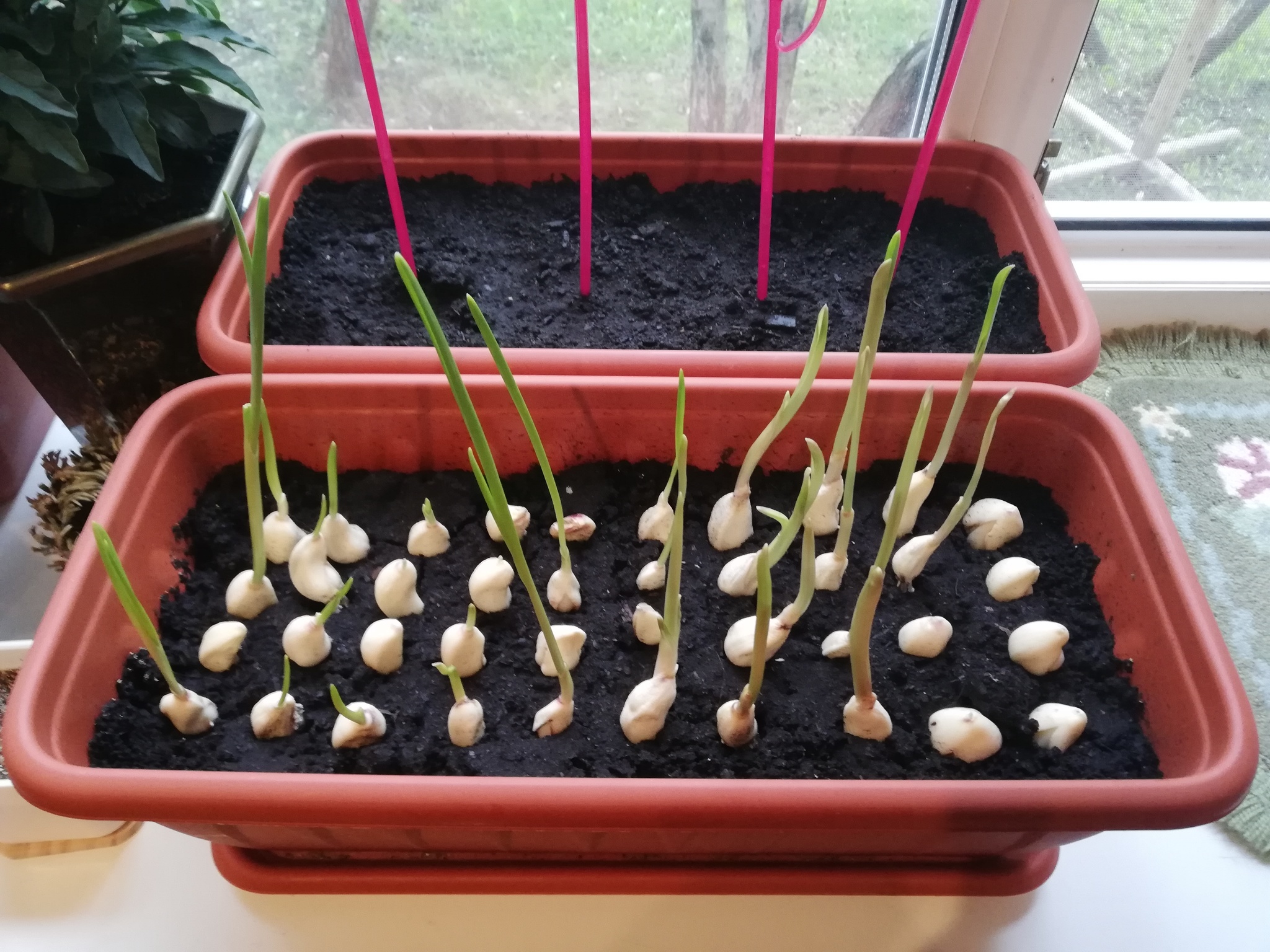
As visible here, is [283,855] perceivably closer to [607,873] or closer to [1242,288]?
[607,873]

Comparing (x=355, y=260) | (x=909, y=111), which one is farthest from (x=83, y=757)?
(x=909, y=111)

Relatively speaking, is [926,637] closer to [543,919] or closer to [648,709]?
[648,709]

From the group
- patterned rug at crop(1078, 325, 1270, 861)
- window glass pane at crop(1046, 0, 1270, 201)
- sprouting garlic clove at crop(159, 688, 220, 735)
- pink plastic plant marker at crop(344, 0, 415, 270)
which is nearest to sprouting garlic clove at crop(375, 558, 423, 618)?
sprouting garlic clove at crop(159, 688, 220, 735)

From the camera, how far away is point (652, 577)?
1.94ft

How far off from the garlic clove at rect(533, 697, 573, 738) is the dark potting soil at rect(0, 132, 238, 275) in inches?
17.8

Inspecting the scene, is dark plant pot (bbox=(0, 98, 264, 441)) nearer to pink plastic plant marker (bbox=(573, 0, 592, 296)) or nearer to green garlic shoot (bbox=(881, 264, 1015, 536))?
pink plastic plant marker (bbox=(573, 0, 592, 296))

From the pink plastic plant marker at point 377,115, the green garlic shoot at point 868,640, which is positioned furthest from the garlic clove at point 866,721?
the pink plastic plant marker at point 377,115

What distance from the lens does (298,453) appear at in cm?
65

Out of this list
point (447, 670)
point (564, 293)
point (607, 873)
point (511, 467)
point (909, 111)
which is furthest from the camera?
point (909, 111)

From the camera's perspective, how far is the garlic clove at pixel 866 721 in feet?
1.66

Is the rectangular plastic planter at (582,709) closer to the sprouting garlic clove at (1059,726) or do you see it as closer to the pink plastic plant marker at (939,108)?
the sprouting garlic clove at (1059,726)

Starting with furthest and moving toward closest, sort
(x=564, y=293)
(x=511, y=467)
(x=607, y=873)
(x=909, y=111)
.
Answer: (x=909, y=111)
(x=564, y=293)
(x=511, y=467)
(x=607, y=873)

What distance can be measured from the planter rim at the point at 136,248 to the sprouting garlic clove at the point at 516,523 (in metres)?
0.28

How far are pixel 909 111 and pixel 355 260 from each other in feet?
1.83
